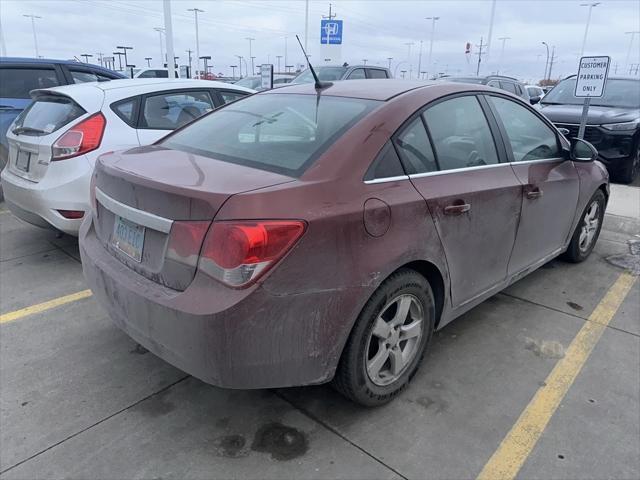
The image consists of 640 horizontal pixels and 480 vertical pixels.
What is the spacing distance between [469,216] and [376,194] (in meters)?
0.80

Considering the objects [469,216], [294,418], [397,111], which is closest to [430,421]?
[294,418]

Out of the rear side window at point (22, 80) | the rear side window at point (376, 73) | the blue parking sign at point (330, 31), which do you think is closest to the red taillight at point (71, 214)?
the rear side window at point (22, 80)

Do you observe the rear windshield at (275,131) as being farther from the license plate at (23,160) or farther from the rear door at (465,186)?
the license plate at (23,160)

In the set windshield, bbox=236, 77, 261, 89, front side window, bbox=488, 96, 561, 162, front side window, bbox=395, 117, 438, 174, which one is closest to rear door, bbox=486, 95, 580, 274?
front side window, bbox=488, 96, 561, 162

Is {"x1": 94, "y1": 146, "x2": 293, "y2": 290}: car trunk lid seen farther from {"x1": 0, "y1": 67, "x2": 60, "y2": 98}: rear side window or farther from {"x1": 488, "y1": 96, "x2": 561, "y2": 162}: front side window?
{"x1": 0, "y1": 67, "x2": 60, "y2": 98}: rear side window

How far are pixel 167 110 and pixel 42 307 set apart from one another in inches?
89.4

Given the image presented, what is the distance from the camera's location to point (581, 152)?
392cm

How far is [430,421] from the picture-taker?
8.34 feet

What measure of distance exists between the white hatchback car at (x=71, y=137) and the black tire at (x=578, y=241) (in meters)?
3.92

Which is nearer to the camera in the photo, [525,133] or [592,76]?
[525,133]

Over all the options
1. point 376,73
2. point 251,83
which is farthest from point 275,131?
point 251,83

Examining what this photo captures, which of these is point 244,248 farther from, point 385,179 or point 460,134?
point 460,134

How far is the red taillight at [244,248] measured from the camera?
1920 mm

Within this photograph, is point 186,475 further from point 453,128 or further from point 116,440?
point 453,128
